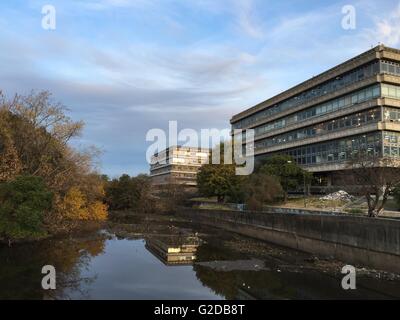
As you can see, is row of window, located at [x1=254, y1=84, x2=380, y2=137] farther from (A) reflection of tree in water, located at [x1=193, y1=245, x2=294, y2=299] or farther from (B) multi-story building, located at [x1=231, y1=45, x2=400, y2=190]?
(A) reflection of tree in water, located at [x1=193, y1=245, x2=294, y2=299]

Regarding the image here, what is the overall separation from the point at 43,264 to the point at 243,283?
12.7 m

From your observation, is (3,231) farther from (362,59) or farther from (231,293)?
(362,59)

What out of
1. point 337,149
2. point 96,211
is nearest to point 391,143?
point 337,149

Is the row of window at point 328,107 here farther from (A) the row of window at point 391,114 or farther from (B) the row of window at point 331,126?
(A) the row of window at point 391,114

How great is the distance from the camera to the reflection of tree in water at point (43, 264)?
767 inches

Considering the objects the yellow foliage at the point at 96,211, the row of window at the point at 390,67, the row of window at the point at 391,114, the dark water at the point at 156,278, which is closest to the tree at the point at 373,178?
the dark water at the point at 156,278

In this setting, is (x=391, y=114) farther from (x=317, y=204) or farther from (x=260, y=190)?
(x=260, y=190)

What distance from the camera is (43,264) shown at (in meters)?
26.4

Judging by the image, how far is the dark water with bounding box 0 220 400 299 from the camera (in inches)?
783

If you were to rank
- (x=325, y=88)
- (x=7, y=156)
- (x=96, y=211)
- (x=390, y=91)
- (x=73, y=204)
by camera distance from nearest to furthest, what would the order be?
(x=7, y=156) → (x=73, y=204) → (x=96, y=211) → (x=390, y=91) → (x=325, y=88)

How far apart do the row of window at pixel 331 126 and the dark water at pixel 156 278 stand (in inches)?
1555

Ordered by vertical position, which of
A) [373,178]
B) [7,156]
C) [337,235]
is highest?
[7,156]

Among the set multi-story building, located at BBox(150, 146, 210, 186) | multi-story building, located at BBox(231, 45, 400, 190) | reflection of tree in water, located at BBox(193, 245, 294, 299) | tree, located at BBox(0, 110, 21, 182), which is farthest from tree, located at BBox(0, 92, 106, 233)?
multi-story building, located at BBox(150, 146, 210, 186)
